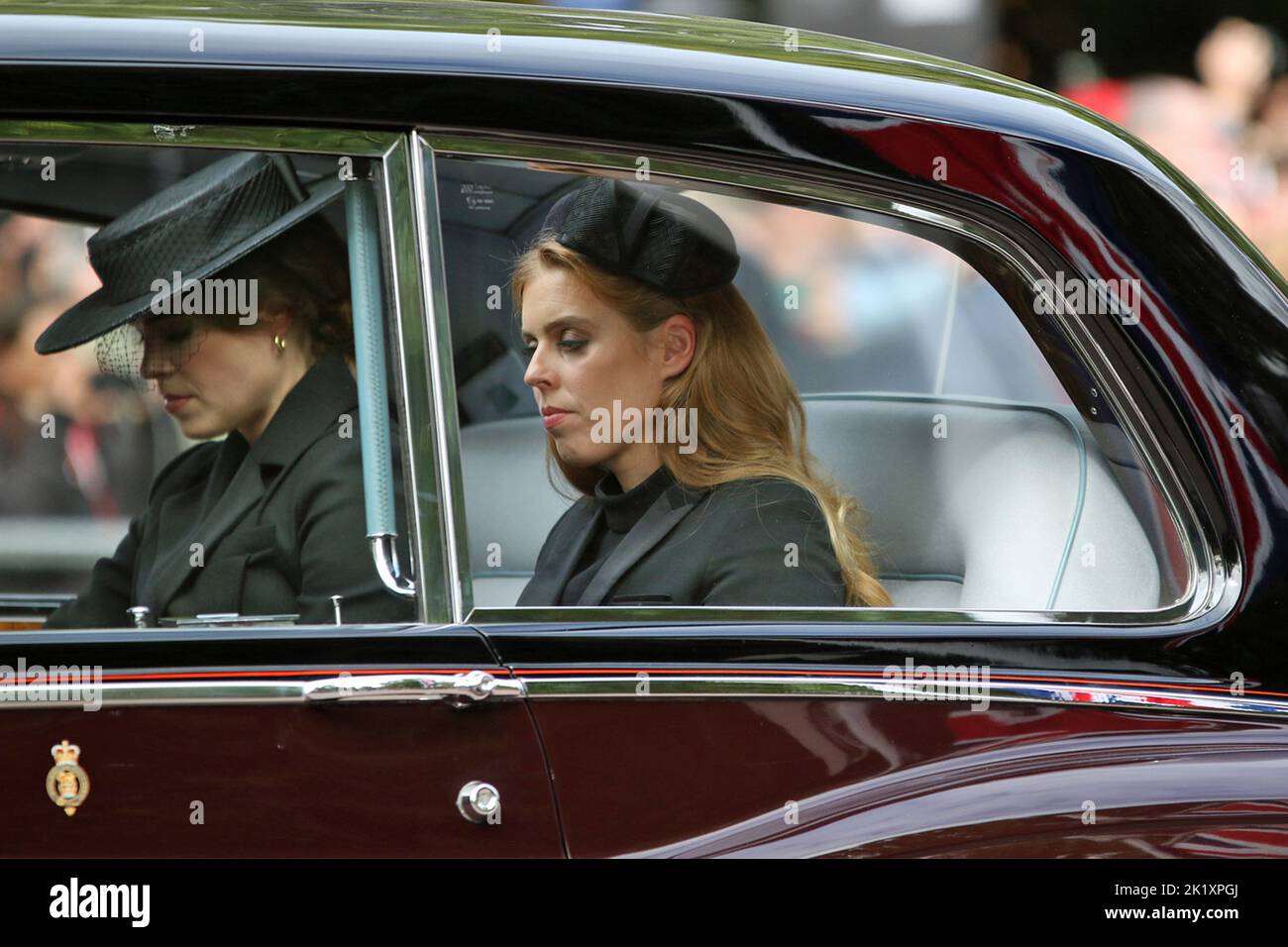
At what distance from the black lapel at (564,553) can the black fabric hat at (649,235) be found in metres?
0.35

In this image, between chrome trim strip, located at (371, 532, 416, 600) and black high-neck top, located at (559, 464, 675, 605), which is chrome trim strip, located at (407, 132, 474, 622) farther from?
black high-neck top, located at (559, 464, 675, 605)

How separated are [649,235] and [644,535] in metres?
0.40

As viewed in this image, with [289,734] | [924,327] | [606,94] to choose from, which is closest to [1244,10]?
[924,327]

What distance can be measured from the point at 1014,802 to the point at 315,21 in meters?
1.23

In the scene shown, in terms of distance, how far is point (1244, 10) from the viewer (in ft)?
23.1

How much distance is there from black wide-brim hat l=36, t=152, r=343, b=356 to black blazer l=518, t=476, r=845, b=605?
57 cm

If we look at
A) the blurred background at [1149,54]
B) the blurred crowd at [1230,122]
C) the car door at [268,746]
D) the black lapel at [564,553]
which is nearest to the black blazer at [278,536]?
the car door at [268,746]

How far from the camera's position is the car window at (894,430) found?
188 centimetres

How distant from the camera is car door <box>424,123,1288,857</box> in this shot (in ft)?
5.63

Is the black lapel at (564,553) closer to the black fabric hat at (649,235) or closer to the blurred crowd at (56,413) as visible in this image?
the black fabric hat at (649,235)

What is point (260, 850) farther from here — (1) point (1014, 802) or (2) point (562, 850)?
(1) point (1014, 802)

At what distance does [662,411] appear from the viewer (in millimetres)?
2146

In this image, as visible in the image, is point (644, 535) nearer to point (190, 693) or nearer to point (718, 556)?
point (718, 556)

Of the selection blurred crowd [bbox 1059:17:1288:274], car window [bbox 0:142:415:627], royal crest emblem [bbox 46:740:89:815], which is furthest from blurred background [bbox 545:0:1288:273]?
royal crest emblem [bbox 46:740:89:815]
